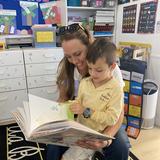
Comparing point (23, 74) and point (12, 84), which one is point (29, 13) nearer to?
point (23, 74)

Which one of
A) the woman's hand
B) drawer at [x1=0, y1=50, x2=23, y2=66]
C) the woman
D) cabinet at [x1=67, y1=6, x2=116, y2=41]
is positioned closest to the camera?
the woman's hand

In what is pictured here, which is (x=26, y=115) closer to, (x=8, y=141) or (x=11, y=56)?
(x=8, y=141)

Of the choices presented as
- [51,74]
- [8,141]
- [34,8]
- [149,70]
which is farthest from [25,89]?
[149,70]

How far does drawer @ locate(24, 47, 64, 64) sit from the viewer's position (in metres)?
1.91

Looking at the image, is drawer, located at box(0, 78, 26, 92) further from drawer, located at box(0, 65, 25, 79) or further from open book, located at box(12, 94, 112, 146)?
open book, located at box(12, 94, 112, 146)

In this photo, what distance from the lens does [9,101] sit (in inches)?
76.3

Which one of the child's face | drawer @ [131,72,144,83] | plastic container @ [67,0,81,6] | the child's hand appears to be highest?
plastic container @ [67,0,81,6]

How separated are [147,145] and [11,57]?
1.40m

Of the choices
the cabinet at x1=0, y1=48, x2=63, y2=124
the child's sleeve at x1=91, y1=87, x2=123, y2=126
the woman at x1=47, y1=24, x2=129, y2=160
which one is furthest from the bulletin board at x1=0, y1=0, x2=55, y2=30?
the child's sleeve at x1=91, y1=87, x2=123, y2=126

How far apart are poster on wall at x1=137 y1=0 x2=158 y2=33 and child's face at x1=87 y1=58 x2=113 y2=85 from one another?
1202mm

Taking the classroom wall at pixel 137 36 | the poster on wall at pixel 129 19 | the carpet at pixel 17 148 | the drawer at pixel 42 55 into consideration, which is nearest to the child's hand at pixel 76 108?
the carpet at pixel 17 148

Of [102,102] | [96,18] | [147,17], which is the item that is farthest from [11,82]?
[147,17]

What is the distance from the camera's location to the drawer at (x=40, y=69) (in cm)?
194

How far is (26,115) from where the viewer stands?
779mm
